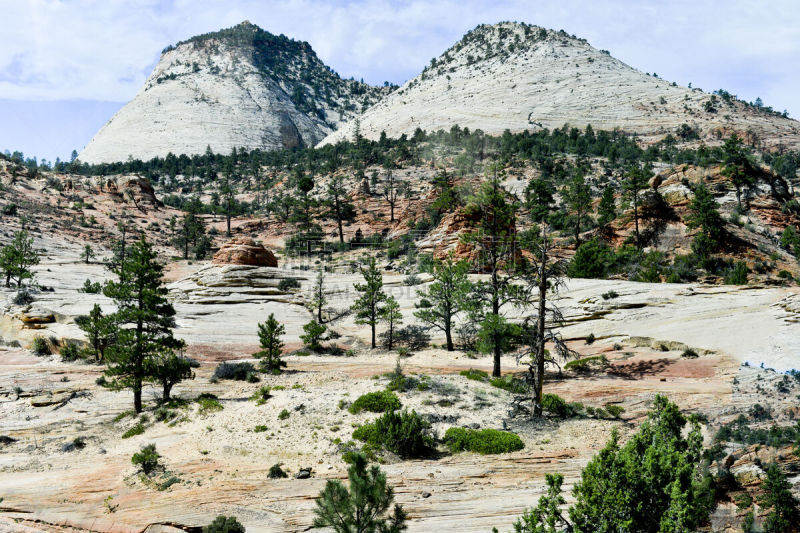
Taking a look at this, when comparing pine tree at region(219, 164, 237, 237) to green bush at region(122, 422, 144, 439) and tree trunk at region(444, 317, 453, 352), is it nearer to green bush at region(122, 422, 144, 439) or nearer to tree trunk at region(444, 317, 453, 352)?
tree trunk at region(444, 317, 453, 352)

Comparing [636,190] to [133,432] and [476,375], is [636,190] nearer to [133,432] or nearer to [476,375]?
[476,375]

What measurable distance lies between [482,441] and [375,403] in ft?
18.9

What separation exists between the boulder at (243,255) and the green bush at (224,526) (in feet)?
132

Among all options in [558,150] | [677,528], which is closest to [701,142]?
[558,150]

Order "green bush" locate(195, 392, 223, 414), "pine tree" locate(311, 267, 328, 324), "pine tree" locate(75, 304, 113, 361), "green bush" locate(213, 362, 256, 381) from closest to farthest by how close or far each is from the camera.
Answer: "green bush" locate(195, 392, 223, 414) < "green bush" locate(213, 362, 256, 381) < "pine tree" locate(75, 304, 113, 361) < "pine tree" locate(311, 267, 328, 324)

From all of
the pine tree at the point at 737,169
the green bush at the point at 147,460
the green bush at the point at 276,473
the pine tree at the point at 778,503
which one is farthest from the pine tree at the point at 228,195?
the pine tree at the point at 778,503

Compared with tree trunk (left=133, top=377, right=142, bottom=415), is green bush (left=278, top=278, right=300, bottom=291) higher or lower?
higher

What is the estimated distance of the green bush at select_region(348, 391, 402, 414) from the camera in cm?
2052

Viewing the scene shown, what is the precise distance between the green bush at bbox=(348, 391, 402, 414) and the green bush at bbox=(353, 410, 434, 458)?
6.95ft

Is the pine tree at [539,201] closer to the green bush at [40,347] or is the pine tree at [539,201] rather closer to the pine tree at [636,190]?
the pine tree at [636,190]

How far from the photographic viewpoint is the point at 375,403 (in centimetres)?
2097

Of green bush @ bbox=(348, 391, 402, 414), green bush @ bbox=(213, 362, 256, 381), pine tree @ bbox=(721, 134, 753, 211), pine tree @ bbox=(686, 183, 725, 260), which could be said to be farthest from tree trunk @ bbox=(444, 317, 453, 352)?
pine tree @ bbox=(721, 134, 753, 211)

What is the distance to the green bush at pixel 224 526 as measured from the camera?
40.4 feet

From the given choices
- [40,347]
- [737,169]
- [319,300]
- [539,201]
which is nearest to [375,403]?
[319,300]
